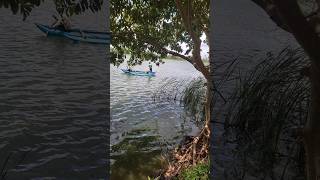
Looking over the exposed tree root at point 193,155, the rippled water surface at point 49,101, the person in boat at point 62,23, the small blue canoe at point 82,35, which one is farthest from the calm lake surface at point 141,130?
the person in boat at point 62,23

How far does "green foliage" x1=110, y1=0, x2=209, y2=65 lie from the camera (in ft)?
14.9

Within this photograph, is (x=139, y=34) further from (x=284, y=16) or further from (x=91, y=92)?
(x=284, y=16)

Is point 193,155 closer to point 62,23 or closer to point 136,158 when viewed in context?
point 136,158

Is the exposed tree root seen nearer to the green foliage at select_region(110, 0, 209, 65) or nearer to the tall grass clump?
the green foliage at select_region(110, 0, 209, 65)

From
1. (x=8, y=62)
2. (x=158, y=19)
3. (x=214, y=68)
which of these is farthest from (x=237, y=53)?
(x=158, y=19)

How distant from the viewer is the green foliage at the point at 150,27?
14.9 feet

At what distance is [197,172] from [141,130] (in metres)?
2.73

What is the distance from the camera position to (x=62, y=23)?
2492 mm

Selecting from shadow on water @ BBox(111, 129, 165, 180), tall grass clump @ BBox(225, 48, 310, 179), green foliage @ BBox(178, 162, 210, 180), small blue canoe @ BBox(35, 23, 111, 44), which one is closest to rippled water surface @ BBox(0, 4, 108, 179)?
small blue canoe @ BBox(35, 23, 111, 44)

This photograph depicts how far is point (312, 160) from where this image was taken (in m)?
1.79

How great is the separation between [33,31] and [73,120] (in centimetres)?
57

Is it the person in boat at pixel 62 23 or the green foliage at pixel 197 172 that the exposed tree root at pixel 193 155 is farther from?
the person in boat at pixel 62 23

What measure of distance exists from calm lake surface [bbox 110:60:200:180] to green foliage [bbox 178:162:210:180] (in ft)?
3.16

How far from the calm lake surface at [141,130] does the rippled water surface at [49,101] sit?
2734mm
